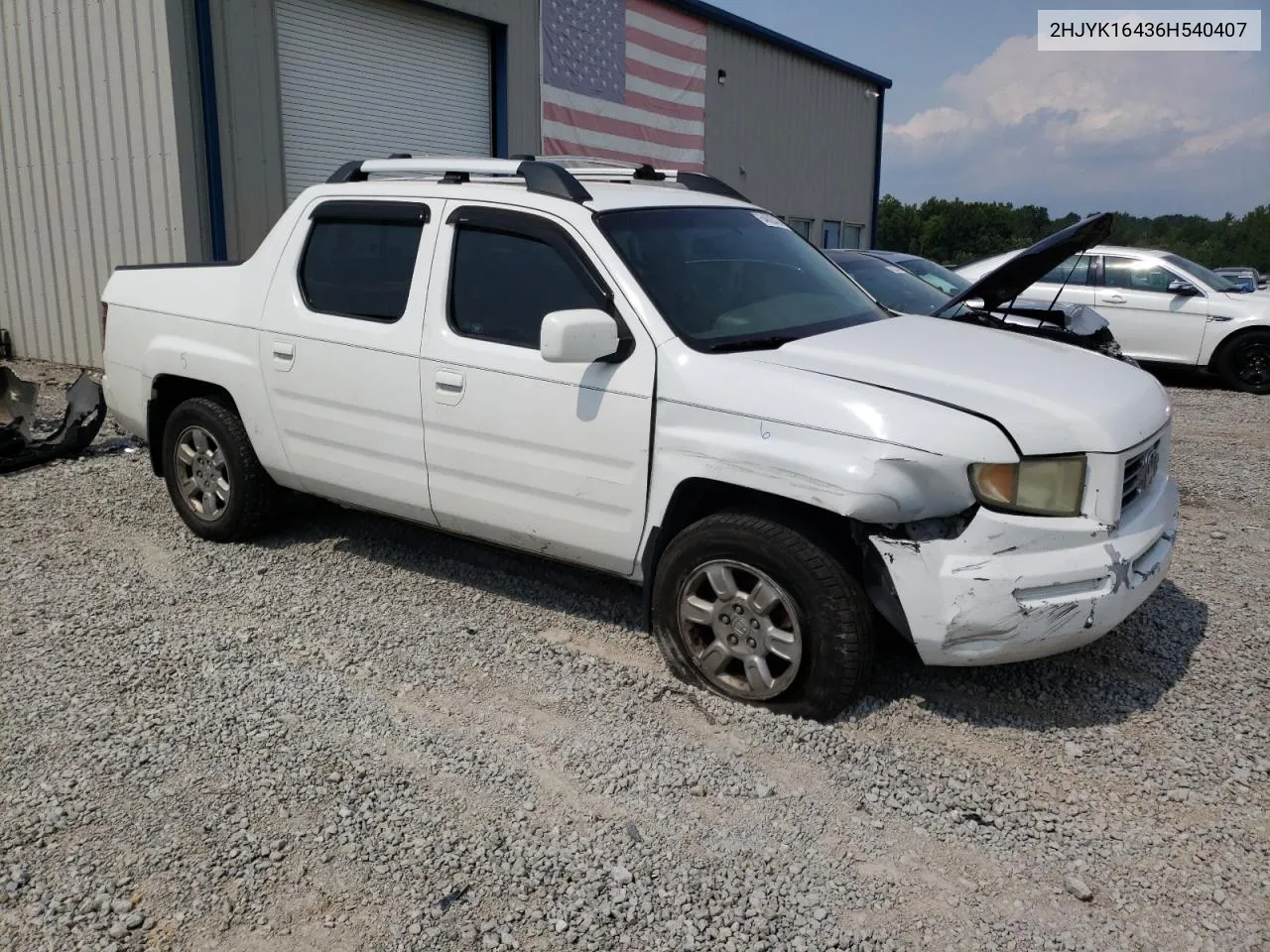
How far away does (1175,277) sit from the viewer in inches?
478

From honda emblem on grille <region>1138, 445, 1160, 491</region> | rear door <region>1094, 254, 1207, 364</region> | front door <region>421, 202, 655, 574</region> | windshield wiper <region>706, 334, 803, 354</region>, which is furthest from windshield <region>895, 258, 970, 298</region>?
front door <region>421, 202, 655, 574</region>

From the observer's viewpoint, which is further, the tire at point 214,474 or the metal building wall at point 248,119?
the metal building wall at point 248,119

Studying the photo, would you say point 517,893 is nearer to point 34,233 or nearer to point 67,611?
point 67,611

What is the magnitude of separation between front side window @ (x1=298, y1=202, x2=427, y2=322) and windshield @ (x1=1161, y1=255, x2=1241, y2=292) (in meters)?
10.7

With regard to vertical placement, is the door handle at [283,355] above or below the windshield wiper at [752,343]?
below

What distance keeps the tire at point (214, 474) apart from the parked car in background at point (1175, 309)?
29.8ft

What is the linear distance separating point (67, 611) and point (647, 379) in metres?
2.90

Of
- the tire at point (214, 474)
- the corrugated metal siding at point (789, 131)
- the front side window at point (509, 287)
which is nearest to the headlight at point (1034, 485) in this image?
the front side window at point (509, 287)

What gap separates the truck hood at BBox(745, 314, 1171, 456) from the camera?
11.3 feet

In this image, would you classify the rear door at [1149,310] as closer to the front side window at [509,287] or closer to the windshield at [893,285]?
the windshield at [893,285]

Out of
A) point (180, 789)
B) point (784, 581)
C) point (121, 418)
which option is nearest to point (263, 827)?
point (180, 789)

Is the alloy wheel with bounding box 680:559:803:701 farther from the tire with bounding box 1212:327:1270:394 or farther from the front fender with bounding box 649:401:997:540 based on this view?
the tire with bounding box 1212:327:1270:394

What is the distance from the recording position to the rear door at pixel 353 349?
451 cm

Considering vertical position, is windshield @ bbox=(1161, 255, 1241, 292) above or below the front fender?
above
